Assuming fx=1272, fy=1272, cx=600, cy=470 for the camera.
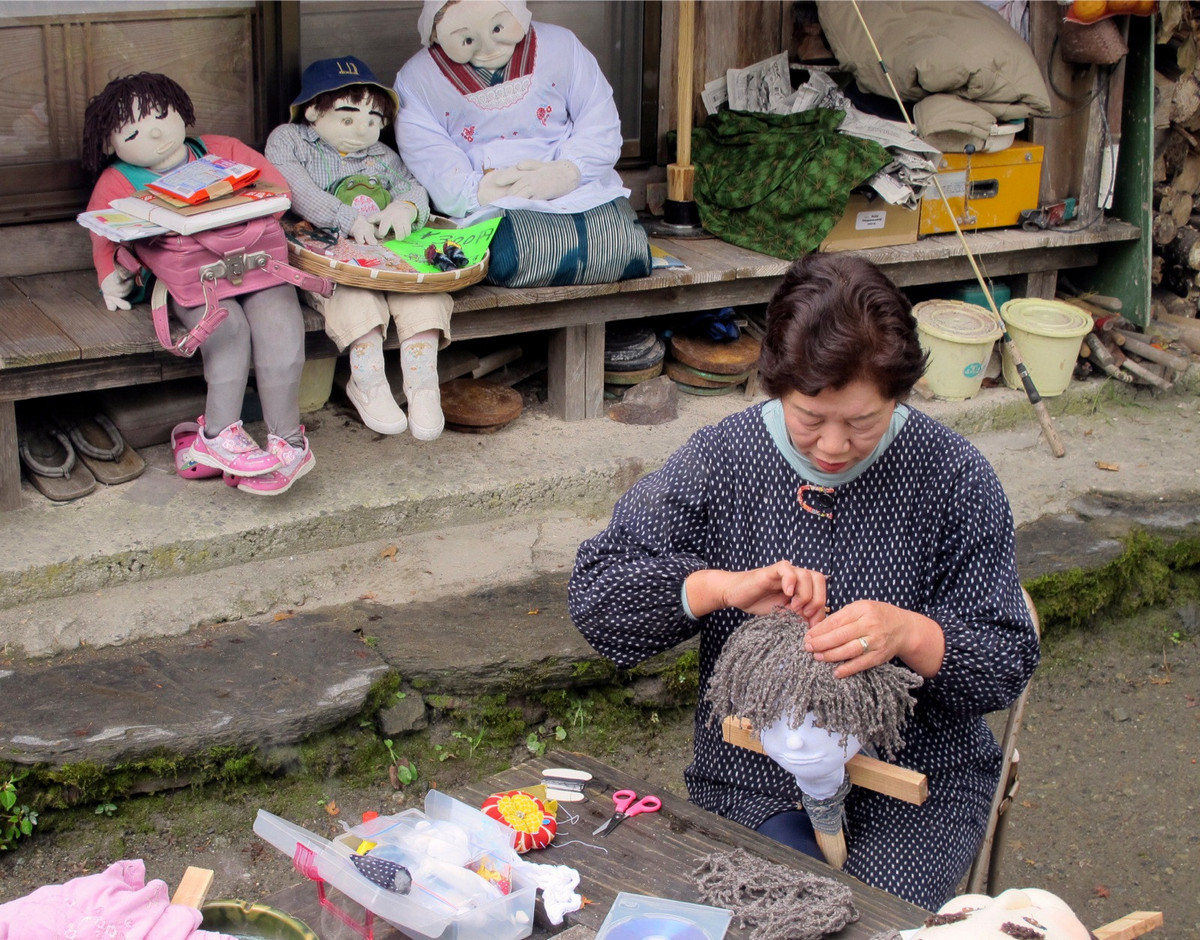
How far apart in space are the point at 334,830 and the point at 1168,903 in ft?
7.37

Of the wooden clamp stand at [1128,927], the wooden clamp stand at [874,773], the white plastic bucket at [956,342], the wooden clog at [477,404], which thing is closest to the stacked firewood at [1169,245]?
the white plastic bucket at [956,342]

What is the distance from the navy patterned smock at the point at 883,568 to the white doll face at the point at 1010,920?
1.91ft

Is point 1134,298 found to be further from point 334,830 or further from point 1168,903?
point 334,830

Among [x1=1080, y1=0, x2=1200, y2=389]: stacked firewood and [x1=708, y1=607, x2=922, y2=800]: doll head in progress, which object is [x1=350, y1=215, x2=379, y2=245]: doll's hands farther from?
[x1=1080, y1=0, x2=1200, y2=389]: stacked firewood

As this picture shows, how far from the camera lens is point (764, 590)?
2041mm

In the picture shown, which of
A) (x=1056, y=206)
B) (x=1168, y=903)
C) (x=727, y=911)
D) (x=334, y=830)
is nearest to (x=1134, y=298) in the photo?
(x=1056, y=206)

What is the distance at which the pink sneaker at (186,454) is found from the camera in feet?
13.8

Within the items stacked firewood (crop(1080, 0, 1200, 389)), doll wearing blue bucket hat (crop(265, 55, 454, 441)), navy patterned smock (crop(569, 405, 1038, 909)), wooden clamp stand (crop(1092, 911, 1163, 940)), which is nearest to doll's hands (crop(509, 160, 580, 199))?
doll wearing blue bucket hat (crop(265, 55, 454, 441))

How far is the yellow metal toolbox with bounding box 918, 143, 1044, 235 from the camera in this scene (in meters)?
5.41

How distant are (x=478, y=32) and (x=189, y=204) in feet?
4.28

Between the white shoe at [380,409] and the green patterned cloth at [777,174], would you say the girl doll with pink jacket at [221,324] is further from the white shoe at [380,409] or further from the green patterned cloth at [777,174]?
the green patterned cloth at [777,174]

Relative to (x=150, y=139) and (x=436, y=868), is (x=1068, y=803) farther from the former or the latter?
(x=150, y=139)

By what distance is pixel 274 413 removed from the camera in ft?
13.3

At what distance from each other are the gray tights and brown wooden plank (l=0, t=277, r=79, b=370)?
36 cm
